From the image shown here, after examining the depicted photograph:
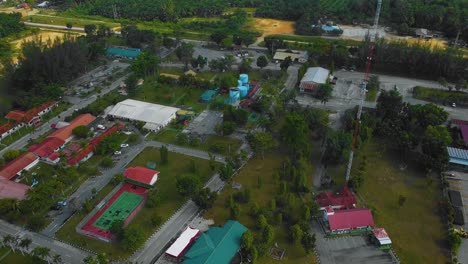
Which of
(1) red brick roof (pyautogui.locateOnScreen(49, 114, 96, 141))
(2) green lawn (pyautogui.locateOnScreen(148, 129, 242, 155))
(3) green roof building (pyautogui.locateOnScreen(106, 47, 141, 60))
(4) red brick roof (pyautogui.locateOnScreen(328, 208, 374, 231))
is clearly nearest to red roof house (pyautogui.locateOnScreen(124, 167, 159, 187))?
(2) green lawn (pyautogui.locateOnScreen(148, 129, 242, 155))

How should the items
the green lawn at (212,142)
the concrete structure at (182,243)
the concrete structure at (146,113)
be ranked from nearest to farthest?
1. the concrete structure at (182,243)
2. the green lawn at (212,142)
3. the concrete structure at (146,113)

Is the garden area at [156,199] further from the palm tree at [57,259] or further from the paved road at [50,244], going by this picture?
the palm tree at [57,259]

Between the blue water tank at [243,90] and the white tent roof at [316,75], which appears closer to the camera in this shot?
the blue water tank at [243,90]

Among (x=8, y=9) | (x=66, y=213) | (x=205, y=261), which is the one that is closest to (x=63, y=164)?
(x=66, y=213)

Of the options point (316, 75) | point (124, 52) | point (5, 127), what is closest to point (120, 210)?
point (5, 127)

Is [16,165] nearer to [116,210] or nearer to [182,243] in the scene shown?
[116,210]

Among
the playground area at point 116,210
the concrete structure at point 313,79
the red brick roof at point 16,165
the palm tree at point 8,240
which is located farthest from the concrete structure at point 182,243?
the concrete structure at point 313,79
